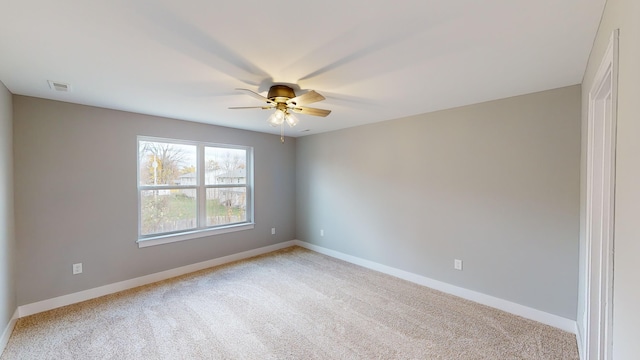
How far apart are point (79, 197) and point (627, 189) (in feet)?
15.0

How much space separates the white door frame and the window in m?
4.36

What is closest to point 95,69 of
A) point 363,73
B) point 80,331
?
point 363,73

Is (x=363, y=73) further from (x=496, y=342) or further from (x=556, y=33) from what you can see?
(x=496, y=342)

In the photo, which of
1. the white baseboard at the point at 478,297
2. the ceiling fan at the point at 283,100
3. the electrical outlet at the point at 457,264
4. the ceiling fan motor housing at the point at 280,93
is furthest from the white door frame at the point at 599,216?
the ceiling fan motor housing at the point at 280,93

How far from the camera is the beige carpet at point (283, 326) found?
7.36 ft

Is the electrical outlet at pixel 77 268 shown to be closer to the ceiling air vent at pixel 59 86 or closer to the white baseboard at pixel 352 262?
the white baseboard at pixel 352 262

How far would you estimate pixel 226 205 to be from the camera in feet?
15.3

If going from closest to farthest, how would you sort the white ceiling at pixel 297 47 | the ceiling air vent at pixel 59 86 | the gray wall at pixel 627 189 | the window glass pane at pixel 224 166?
the gray wall at pixel 627 189, the white ceiling at pixel 297 47, the ceiling air vent at pixel 59 86, the window glass pane at pixel 224 166

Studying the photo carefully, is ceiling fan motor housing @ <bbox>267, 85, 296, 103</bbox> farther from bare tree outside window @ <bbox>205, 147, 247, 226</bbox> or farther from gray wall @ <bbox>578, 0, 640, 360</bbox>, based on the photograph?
bare tree outside window @ <bbox>205, 147, 247, 226</bbox>

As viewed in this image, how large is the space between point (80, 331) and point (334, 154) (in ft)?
12.8

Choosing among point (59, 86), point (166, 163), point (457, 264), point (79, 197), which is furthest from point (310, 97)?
point (79, 197)

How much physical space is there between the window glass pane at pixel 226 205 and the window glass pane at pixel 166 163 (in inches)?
17.8

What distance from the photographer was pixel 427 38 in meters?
1.67

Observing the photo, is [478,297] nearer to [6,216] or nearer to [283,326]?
[283,326]
